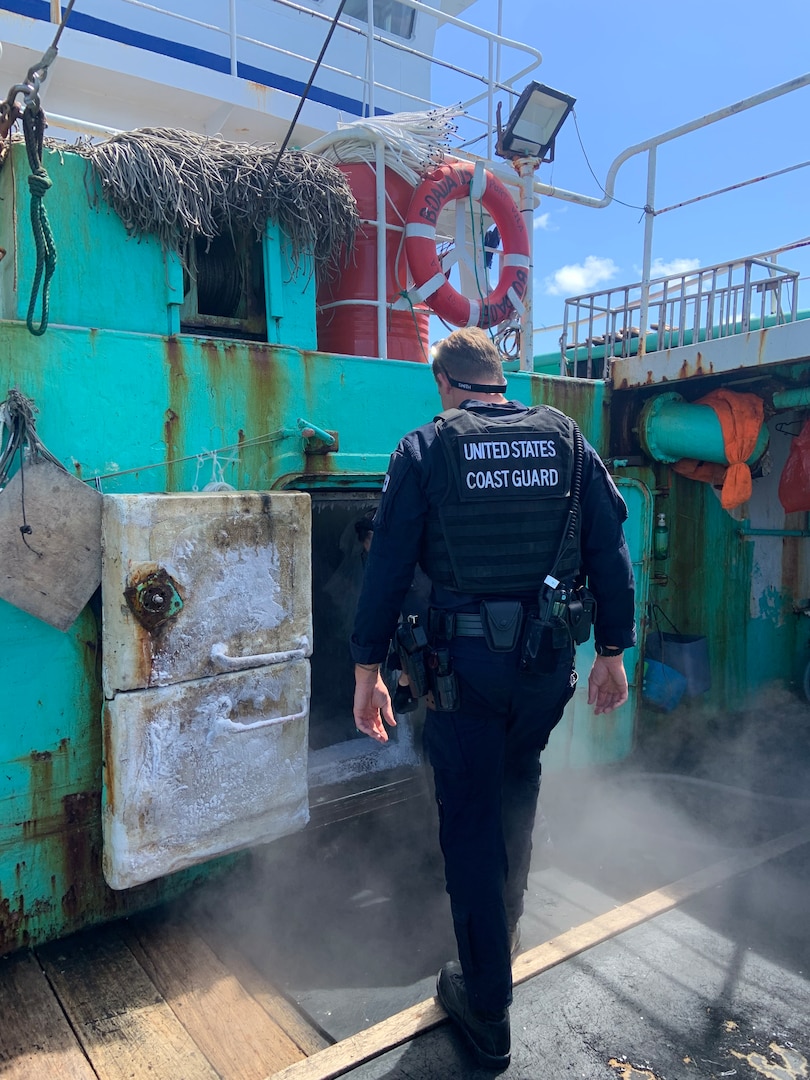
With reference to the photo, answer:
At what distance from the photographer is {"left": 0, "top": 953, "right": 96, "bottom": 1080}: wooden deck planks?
2295mm

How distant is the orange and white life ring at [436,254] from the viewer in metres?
4.04

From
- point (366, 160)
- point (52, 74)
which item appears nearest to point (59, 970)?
point (366, 160)

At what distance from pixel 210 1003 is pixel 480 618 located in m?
1.78

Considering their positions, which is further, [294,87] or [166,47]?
[294,87]

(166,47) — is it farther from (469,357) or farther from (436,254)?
(469,357)

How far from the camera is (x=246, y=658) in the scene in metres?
2.90

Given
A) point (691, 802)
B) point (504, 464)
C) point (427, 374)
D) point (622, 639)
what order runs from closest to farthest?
point (504, 464) < point (622, 639) < point (427, 374) < point (691, 802)

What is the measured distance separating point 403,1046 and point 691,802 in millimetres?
2722

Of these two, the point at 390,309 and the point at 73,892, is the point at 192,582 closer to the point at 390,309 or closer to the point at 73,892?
the point at 73,892

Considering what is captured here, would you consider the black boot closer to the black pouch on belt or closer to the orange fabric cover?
the black pouch on belt

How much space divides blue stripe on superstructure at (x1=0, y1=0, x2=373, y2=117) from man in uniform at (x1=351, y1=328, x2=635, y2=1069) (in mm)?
7077

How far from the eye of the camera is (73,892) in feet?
9.45

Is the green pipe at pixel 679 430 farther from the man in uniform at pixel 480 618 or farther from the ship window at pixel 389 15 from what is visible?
the ship window at pixel 389 15

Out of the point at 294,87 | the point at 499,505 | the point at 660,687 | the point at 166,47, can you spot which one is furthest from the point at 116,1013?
the point at 294,87
